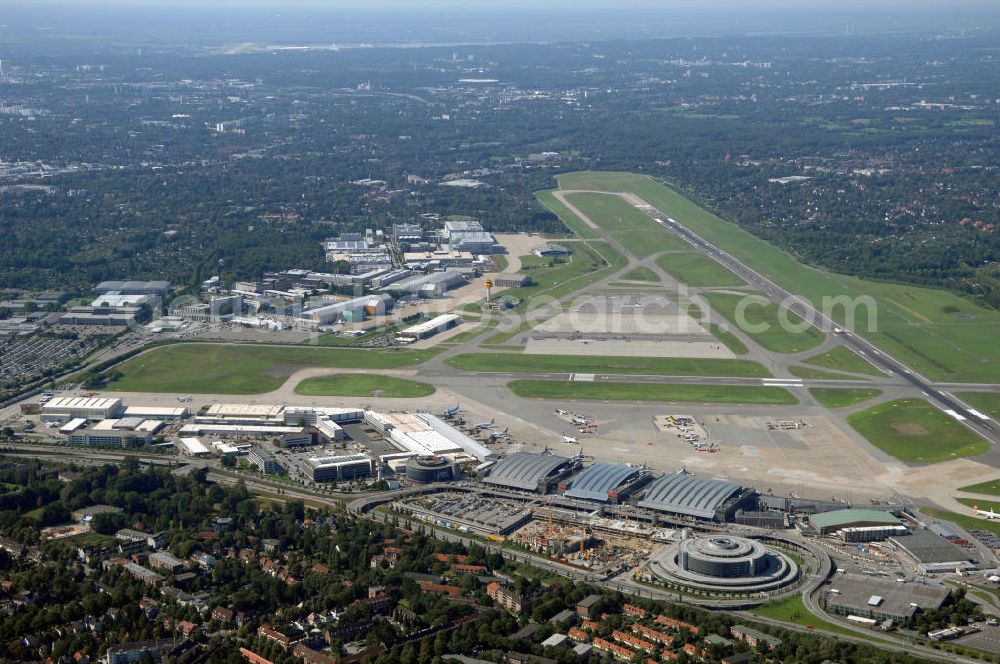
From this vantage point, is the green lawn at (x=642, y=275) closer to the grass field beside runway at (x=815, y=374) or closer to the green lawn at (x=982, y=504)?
the grass field beside runway at (x=815, y=374)

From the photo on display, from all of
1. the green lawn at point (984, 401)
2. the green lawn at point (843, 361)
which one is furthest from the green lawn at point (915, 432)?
the green lawn at point (843, 361)

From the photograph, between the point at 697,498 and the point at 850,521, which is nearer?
the point at 850,521

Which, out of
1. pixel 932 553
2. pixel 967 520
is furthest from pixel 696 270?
pixel 932 553

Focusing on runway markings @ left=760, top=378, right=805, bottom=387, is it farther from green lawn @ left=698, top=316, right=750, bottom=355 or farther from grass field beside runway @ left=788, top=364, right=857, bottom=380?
green lawn @ left=698, top=316, right=750, bottom=355

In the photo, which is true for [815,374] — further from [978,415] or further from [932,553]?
[932,553]

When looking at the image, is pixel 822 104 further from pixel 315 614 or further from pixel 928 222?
pixel 315 614

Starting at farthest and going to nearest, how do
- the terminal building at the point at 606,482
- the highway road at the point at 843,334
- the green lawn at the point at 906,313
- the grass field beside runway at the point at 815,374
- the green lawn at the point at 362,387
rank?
the green lawn at the point at 906,313 → the grass field beside runway at the point at 815,374 → the green lawn at the point at 362,387 → the highway road at the point at 843,334 → the terminal building at the point at 606,482

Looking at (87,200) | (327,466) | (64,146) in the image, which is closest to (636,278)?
(327,466)

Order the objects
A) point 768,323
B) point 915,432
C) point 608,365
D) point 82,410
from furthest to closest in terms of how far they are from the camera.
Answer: point 768,323
point 608,365
point 82,410
point 915,432
